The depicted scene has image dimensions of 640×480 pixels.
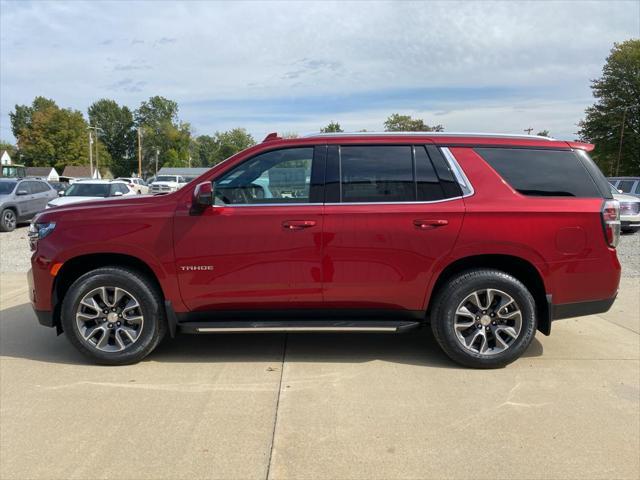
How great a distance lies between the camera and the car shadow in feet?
14.6

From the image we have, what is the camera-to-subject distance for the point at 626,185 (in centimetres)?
1669

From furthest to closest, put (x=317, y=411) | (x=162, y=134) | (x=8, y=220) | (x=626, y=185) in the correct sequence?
(x=162, y=134) → (x=626, y=185) → (x=8, y=220) → (x=317, y=411)

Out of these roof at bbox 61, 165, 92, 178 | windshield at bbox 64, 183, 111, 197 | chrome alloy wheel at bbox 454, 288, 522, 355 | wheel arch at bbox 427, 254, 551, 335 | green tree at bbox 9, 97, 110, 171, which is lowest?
chrome alloy wheel at bbox 454, 288, 522, 355

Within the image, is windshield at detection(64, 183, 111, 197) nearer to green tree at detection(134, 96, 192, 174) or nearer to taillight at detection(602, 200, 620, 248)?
taillight at detection(602, 200, 620, 248)

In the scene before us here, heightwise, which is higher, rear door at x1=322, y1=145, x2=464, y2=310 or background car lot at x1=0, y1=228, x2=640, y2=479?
rear door at x1=322, y1=145, x2=464, y2=310

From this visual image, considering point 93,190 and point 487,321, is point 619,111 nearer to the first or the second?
point 93,190

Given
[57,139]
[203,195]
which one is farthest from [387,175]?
[57,139]

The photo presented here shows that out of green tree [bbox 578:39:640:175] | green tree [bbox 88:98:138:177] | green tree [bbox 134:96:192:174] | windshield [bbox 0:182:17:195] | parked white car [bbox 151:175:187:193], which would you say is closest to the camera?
windshield [bbox 0:182:17:195]

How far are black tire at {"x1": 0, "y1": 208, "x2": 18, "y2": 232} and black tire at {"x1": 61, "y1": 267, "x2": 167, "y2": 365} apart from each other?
12.2m

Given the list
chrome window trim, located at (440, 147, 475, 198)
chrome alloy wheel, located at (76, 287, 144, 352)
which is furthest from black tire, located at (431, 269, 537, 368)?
chrome alloy wheel, located at (76, 287, 144, 352)

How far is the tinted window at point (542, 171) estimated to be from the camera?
415cm

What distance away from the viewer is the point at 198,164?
5207 inches

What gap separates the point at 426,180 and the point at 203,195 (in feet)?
5.82

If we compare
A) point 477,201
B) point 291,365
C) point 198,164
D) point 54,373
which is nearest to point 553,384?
point 477,201
